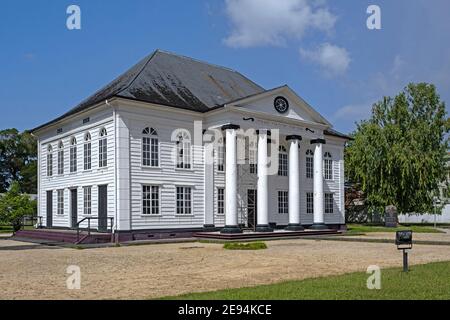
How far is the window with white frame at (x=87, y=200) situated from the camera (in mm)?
26203

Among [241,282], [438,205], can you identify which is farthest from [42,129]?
[438,205]

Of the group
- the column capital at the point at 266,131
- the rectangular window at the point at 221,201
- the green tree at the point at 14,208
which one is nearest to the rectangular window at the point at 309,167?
the column capital at the point at 266,131

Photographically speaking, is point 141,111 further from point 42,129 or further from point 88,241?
point 42,129

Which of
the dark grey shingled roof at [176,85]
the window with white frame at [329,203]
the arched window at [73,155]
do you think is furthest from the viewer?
the window with white frame at [329,203]

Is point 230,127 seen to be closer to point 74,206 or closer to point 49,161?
point 74,206

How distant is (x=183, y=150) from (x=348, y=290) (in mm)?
18641

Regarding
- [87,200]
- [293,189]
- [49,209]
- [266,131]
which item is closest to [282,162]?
[293,189]

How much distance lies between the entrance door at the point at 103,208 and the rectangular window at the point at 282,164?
1179cm

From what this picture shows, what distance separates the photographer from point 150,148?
→ 25.4 metres

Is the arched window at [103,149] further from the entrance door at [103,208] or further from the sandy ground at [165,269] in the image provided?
the sandy ground at [165,269]

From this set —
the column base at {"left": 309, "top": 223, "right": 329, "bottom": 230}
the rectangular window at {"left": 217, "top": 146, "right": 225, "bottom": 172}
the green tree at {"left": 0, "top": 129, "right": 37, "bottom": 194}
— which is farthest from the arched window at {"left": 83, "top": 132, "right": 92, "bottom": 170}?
the green tree at {"left": 0, "top": 129, "right": 37, "bottom": 194}

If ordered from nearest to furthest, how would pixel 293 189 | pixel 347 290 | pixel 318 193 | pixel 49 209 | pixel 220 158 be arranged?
pixel 347 290 < pixel 220 158 < pixel 293 189 < pixel 318 193 < pixel 49 209
